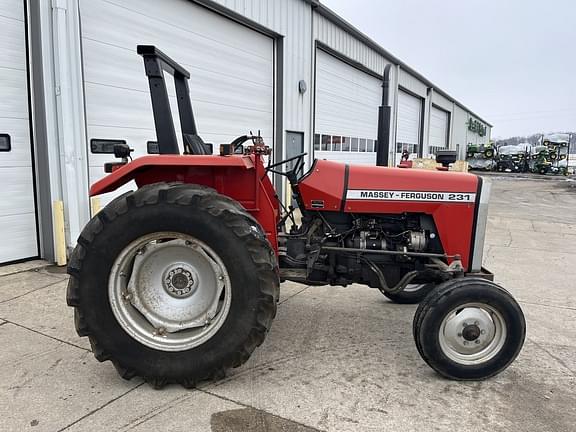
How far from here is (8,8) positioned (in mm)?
4789

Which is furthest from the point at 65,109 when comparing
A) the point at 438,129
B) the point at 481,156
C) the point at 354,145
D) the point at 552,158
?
the point at 552,158

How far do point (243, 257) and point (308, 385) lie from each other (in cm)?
88

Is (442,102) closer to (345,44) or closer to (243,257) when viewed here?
(345,44)

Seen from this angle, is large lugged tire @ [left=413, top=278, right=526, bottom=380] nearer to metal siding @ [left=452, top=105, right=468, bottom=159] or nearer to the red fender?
the red fender

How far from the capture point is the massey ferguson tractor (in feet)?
8.18

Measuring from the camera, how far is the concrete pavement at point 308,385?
2311 millimetres

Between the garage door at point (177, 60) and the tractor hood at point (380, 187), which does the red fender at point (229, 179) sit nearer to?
the tractor hood at point (380, 187)

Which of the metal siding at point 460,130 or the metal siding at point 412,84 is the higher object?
the metal siding at point 412,84

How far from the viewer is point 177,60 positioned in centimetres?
674

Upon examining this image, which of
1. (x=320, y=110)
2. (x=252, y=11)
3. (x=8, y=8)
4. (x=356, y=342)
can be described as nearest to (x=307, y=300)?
(x=356, y=342)

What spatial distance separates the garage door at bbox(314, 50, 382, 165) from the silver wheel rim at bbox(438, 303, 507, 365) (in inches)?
343

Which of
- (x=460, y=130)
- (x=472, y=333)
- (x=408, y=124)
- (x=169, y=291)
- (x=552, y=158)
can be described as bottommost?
(x=472, y=333)

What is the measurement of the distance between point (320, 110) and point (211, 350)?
9604mm

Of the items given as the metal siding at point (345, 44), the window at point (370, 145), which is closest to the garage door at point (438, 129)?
the window at point (370, 145)
